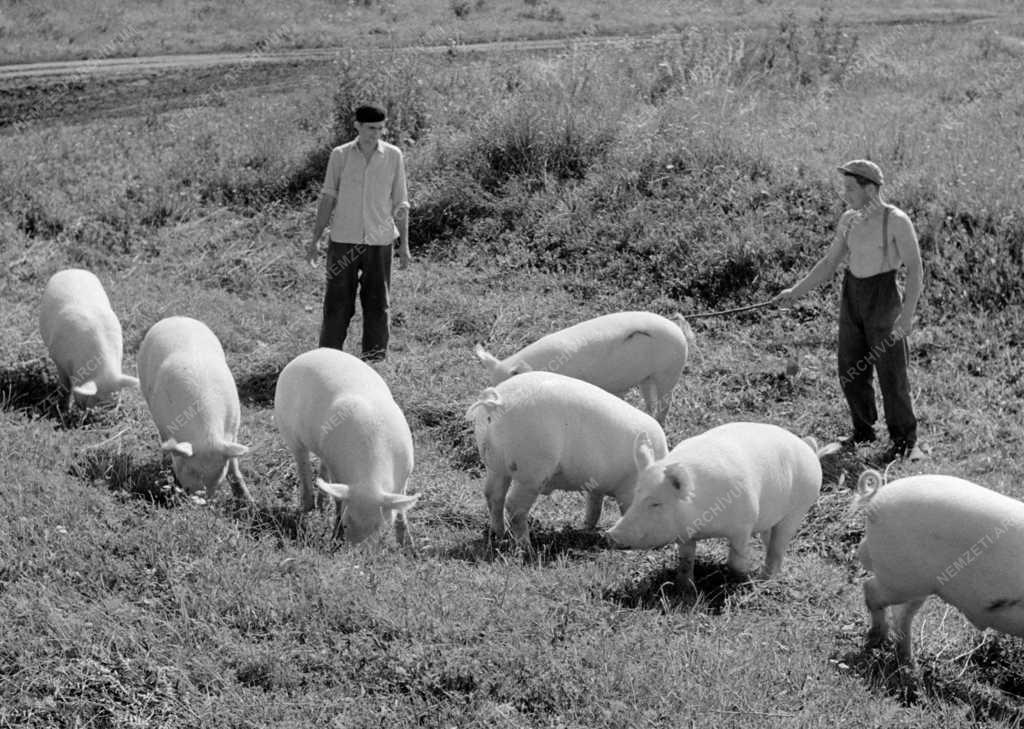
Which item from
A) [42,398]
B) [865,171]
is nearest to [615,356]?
[865,171]

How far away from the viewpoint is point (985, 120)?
13641 millimetres

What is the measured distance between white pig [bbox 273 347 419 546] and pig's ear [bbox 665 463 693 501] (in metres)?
1.27

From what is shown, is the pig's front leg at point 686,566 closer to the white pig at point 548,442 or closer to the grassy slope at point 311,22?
the white pig at point 548,442

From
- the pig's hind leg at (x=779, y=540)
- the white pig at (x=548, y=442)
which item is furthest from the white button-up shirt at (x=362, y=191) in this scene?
the pig's hind leg at (x=779, y=540)

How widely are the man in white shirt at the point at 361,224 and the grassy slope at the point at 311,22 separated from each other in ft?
45.1

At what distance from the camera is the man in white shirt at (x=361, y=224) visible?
925cm

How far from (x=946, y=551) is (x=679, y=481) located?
126 cm

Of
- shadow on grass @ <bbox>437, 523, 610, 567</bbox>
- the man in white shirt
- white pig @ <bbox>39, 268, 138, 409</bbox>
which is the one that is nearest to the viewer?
shadow on grass @ <bbox>437, 523, 610, 567</bbox>

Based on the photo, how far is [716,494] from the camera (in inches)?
236

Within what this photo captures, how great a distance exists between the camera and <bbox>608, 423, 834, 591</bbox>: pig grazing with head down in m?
5.95

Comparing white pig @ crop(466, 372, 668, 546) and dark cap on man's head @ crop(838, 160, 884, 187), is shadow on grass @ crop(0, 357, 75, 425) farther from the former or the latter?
dark cap on man's head @ crop(838, 160, 884, 187)

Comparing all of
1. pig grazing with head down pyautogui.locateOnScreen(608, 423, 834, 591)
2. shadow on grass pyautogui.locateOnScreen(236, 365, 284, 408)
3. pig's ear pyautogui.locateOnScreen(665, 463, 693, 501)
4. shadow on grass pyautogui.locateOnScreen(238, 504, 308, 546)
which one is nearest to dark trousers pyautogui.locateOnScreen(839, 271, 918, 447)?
pig grazing with head down pyautogui.locateOnScreen(608, 423, 834, 591)

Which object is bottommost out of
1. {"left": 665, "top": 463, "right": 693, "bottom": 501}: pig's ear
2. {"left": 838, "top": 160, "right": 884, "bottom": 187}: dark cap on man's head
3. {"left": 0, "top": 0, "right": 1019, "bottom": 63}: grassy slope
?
{"left": 665, "top": 463, "right": 693, "bottom": 501}: pig's ear

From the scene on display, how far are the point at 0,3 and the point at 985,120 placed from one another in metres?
21.1
